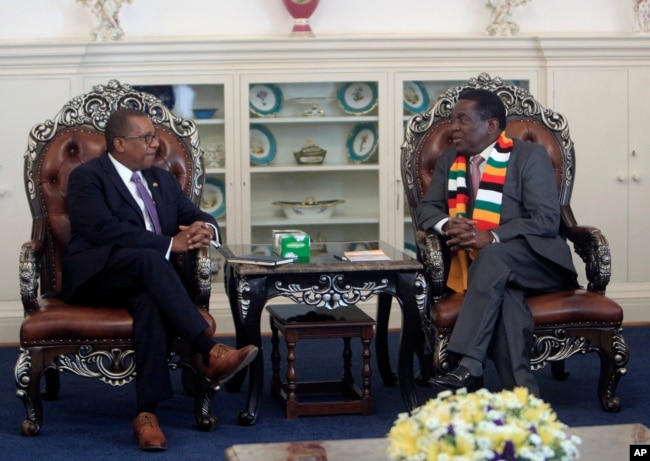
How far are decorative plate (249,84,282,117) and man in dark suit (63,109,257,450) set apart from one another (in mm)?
1353

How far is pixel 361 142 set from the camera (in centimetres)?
562

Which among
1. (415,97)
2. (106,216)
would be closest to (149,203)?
(106,216)

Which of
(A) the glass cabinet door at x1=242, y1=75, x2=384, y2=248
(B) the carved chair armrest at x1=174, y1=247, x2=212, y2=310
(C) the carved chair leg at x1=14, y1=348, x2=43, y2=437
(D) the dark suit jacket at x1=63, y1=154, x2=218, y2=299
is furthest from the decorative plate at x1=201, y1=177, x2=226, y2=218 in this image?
(C) the carved chair leg at x1=14, y1=348, x2=43, y2=437

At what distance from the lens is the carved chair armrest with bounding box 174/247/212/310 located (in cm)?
392

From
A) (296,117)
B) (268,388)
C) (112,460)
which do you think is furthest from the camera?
(296,117)

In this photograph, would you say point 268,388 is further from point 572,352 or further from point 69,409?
point 572,352

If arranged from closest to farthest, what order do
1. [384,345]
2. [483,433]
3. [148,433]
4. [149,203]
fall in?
[483,433] < [148,433] < [149,203] < [384,345]

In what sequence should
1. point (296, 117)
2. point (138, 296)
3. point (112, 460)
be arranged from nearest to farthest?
1. point (112, 460)
2. point (138, 296)
3. point (296, 117)

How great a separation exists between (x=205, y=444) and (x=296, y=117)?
7.49 feet

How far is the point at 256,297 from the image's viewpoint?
3.84 m

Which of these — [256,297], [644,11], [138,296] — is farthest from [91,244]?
[644,11]

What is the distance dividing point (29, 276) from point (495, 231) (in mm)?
1680

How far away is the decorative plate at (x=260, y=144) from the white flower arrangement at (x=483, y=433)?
3.57 metres

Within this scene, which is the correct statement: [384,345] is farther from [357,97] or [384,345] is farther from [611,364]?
[357,97]
